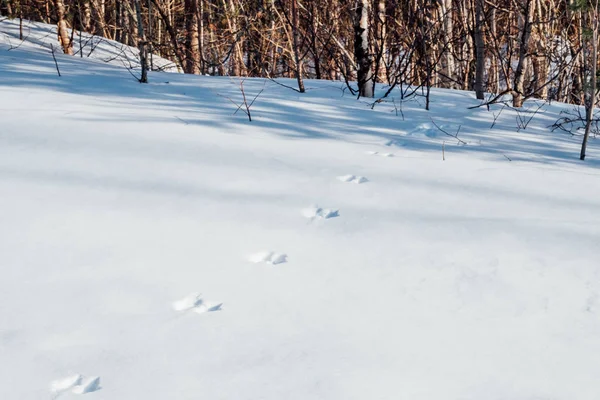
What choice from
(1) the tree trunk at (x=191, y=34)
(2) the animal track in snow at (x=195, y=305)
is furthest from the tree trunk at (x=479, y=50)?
(1) the tree trunk at (x=191, y=34)

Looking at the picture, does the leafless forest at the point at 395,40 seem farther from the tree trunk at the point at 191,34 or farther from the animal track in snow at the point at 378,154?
the animal track in snow at the point at 378,154

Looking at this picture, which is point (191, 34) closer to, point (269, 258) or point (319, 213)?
point (319, 213)

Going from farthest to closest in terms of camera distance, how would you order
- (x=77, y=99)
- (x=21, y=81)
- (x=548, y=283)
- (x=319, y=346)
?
(x=21, y=81) < (x=77, y=99) < (x=548, y=283) < (x=319, y=346)

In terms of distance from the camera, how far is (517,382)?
167 centimetres

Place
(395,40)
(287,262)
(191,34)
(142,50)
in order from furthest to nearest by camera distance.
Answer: (191,34) < (395,40) < (142,50) < (287,262)

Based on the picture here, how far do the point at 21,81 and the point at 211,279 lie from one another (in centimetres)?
366

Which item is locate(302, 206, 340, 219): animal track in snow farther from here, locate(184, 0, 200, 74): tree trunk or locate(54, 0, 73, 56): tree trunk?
locate(184, 0, 200, 74): tree trunk

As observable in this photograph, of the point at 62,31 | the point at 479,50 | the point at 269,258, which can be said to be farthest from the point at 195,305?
the point at 62,31

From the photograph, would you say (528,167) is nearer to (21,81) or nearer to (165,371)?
(165,371)

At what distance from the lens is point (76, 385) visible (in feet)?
5.52

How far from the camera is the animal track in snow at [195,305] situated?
2.06 meters

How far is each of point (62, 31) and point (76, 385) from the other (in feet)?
23.3

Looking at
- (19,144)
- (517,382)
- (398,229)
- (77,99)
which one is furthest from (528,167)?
(77,99)

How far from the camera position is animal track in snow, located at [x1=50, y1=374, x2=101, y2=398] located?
166 centimetres
